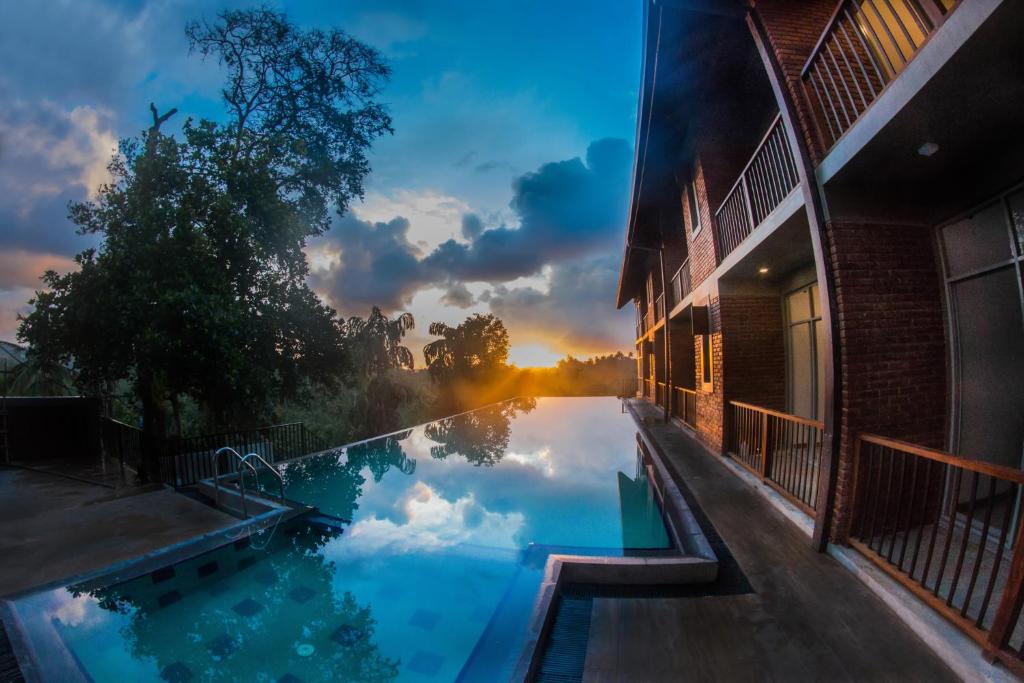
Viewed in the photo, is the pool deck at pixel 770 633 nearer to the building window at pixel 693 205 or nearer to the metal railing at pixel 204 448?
the building window at pixel 693 205

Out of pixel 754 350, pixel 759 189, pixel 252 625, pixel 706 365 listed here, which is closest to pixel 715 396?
pixel 706 365

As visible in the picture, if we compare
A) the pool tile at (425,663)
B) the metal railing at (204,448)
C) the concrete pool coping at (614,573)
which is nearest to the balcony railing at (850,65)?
the concrete pool coping at (614,573)

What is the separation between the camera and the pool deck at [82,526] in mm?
3938

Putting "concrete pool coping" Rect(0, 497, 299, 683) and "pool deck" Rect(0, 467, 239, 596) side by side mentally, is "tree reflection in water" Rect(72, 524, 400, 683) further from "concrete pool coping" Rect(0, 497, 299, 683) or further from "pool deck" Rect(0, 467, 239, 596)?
"pool deck" Rect(0, 467, 239, 596)

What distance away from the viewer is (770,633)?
8.08ft

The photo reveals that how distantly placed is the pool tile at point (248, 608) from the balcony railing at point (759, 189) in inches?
267

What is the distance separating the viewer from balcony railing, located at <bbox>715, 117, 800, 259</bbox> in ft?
14.4

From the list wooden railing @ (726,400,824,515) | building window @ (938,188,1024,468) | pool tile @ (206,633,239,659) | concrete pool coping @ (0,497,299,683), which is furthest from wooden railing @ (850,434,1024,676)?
concrete pool coping @ (0,497,299,683)

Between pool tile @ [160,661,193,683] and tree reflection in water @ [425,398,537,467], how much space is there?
6352mm

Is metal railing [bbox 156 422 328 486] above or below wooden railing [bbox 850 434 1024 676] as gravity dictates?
below

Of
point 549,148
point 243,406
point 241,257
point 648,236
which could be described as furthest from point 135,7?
point 648,236

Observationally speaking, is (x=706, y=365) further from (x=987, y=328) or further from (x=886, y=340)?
(x=987, y=328)

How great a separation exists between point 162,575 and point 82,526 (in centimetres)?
230

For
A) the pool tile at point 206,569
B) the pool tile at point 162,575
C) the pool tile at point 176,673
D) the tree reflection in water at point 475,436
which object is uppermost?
the pool tile at point 162,575
